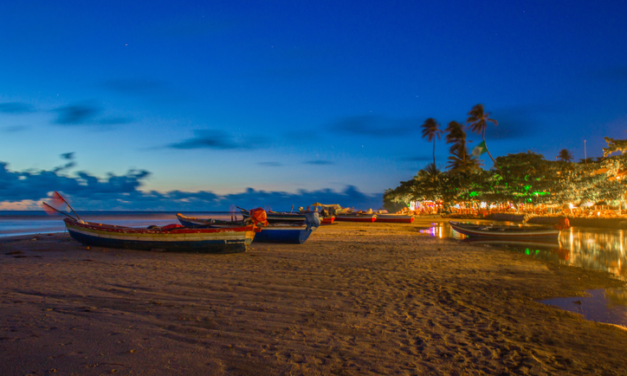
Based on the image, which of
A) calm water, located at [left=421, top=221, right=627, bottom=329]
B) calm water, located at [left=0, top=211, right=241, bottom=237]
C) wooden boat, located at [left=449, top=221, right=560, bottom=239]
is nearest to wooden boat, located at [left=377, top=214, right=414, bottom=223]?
wooden boat, located at [left=449, top=221, right=560, bottom=239]

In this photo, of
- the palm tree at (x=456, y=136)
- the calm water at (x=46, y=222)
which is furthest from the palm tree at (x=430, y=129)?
the calm water at (x=46, y=222)

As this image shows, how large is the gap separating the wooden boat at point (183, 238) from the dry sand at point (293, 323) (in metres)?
3.27

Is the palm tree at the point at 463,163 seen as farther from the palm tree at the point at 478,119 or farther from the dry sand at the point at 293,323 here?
the dry sand at the point at 293,323

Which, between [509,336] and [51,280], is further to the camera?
[51,280]

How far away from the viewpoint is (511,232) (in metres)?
20.9

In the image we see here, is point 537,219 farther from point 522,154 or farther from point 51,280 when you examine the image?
point 51,280

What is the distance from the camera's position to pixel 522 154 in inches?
1802

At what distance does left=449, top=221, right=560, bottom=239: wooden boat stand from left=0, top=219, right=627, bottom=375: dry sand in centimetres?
1087

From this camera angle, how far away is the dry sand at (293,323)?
3.94 metres

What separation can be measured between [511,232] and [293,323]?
1956 centimetres

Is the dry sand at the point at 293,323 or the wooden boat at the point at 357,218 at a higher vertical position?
the wooden boat at the point at 357,218

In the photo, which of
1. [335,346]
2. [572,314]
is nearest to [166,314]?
Result: [335,346]

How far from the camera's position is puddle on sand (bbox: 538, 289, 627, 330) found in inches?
244

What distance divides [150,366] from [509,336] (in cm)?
463
